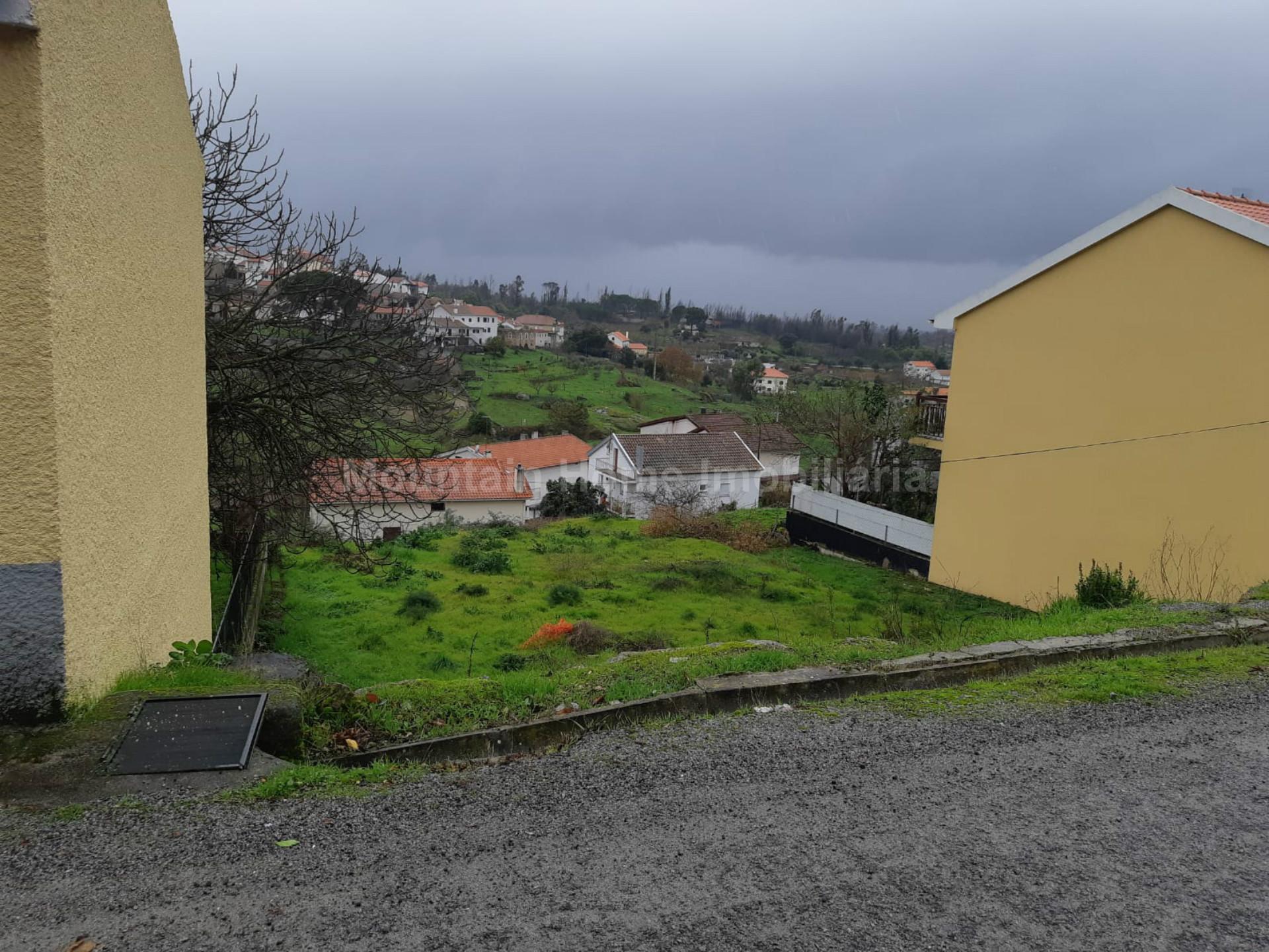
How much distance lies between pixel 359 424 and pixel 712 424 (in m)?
49.3

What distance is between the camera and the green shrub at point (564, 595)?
18578mm

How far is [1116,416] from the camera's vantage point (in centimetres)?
1266

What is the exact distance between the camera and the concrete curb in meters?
4.41

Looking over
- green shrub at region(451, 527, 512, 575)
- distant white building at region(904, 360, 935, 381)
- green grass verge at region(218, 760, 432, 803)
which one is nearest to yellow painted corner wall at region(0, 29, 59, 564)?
green grass verge at region(218, 760, 432, 803)

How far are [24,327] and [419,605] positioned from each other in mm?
14989

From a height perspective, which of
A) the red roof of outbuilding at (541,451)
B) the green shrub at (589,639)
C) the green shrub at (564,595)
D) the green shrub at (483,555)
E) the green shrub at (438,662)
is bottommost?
the green shrub at (483,555)

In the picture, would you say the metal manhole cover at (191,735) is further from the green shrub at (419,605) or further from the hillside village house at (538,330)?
the hillside village house at (538,330)

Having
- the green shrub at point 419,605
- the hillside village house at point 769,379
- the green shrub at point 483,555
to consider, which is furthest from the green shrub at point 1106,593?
the hillside village house at point 769,379

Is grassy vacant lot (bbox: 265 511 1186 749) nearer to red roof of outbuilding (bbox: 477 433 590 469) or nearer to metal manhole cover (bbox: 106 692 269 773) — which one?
metal manhole cover (bbox: 106 692 269 773)

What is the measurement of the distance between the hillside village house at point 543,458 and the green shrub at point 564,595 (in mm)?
25832

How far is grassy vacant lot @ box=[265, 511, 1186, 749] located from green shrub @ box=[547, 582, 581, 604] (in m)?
0.11

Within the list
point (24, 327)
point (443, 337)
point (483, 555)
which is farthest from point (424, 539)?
point (24, 327)

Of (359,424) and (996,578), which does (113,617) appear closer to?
(359,424)

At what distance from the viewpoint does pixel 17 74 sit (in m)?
3.10
